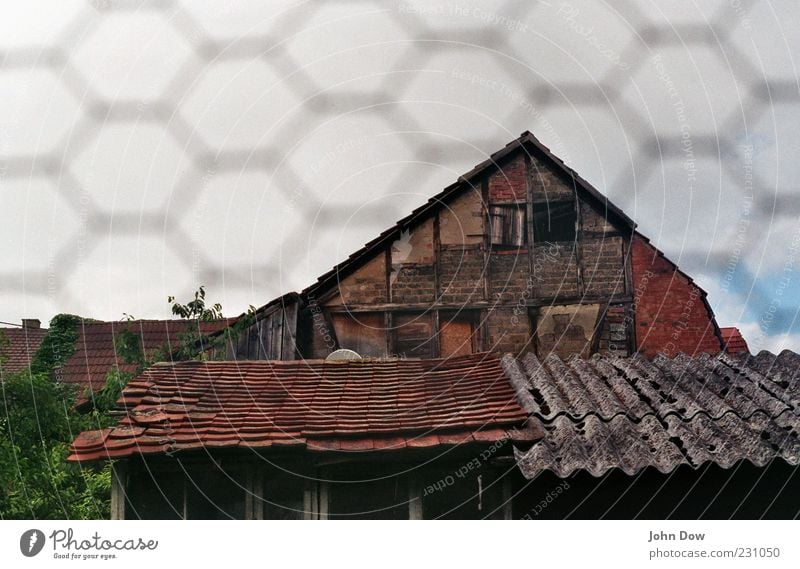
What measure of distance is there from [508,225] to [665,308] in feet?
4.29

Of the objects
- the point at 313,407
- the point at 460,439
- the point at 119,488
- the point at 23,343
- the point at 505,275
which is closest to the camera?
the point at 460,439

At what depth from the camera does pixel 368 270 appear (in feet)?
19.7

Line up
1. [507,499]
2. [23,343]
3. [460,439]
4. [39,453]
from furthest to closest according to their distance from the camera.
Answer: [23,343]
[39,453]
[507,499]
[460,439]

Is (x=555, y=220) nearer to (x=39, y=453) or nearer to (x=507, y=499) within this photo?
(x=507, y=499)

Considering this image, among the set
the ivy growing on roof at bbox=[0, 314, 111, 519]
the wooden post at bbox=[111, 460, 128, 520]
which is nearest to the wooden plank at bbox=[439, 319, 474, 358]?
the ivy growing on roof at bbox=[0, 314, 111, 519]

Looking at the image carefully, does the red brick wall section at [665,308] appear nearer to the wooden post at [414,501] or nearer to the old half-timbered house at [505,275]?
the old half-timbered house at [505,275]

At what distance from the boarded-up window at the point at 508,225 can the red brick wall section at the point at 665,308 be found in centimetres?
82

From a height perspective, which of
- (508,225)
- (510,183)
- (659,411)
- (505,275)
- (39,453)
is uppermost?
(510,183)

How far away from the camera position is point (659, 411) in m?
3.33

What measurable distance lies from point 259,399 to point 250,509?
1.64ft

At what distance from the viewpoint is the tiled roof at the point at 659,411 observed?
2.94 m

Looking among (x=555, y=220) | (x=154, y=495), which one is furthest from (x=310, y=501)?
(x=555, y=220)

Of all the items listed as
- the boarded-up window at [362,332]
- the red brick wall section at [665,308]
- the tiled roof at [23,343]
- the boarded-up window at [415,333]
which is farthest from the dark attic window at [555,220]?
the tiled roof at [23,343]
